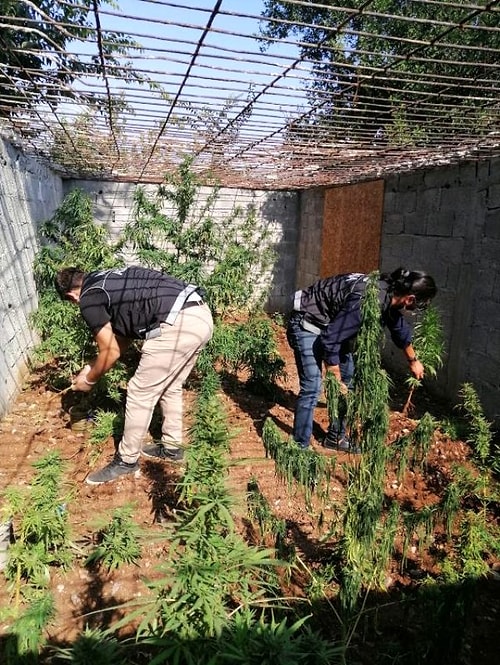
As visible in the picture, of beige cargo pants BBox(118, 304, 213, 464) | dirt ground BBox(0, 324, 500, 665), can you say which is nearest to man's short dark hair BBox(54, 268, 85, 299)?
beige cargo pants BBox(118, 304, 213, 464)

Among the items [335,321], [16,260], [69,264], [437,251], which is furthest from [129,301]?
[437,251]

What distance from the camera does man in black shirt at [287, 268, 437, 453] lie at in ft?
8.96

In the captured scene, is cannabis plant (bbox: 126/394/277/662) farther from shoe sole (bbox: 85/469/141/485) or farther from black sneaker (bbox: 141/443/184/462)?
black sneaker (bbox: 141/443/184/462)

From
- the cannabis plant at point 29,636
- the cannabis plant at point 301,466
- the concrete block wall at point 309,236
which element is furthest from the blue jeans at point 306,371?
the concrete block wall at point 309,236

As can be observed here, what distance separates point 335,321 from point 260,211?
529cm

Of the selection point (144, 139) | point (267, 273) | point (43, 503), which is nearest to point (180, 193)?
point (144, 139)

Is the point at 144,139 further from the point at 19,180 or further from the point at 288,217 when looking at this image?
the point at 288,217

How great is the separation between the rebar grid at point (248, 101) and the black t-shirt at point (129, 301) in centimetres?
103

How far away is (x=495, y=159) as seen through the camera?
3.90m

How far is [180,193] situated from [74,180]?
11.3 ft

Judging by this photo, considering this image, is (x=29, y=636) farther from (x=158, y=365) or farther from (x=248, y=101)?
(x=248, y=101)

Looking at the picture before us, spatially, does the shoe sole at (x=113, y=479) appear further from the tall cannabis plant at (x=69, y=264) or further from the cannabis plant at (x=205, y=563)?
the cannabis plant at (x=205, y=563)

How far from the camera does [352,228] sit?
623 centimetres

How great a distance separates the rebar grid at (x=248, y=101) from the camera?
1778 millimetres
